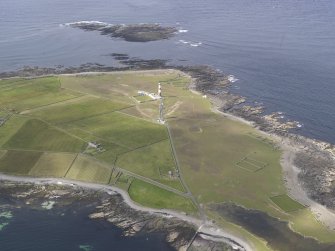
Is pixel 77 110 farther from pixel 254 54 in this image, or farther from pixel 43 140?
pixel 254 54

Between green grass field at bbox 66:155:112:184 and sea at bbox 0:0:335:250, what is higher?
sea at bbox 0:0:335:250

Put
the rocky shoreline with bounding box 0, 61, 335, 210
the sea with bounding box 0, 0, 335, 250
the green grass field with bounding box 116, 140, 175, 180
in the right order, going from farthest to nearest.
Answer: the sea with bounding box 0, 0, 335, 250 < the green grass field with bounding box 116, 140, 175, 180 < the rocky shoreline with bounding box 0, 61, 335, 210

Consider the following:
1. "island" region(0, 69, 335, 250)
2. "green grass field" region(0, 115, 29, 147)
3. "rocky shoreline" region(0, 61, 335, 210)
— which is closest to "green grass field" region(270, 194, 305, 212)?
"island" region(0, 69, 335, 250)

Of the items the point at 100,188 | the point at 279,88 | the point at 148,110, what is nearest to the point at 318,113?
the point at 279,88

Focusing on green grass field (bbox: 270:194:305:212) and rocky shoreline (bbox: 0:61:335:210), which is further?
rocky shoreline (bbox: 0:61:335:210)

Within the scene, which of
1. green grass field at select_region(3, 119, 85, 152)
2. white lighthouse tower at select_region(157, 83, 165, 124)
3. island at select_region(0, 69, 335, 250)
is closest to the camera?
island at select_region(0, 69, 335, 250)

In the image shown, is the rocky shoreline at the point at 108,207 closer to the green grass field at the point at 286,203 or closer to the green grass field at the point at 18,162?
the green grass field at the point at 18,162

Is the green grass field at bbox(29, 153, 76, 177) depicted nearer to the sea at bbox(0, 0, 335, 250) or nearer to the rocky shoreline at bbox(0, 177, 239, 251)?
the rocky shoreline at bbox(0, 177, 239, 251)

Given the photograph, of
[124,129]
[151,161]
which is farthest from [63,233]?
[124,129]

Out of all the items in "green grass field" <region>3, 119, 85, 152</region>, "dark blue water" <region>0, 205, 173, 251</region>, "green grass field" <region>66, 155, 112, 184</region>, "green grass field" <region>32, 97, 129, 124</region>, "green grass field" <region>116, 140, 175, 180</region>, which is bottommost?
"dark blue water" <region>0, 205, 173, 251</region>
